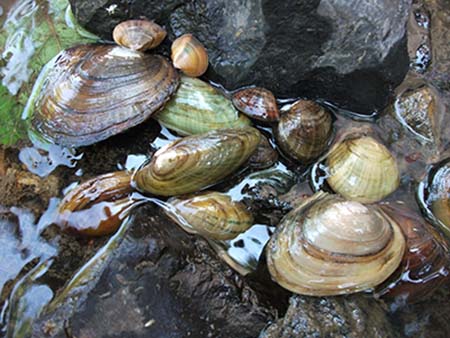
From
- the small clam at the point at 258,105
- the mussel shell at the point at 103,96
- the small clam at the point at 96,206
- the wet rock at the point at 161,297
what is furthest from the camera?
the small clam at the point at 258,105

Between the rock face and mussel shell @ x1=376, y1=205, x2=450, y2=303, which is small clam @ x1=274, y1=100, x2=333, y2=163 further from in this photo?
mussel shell @ x1=376, y1=205, x2=450, y2=303

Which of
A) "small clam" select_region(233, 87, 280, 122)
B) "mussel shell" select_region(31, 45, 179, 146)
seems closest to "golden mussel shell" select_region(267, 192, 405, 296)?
"small clam" select_region(233, 87, 280, 122)

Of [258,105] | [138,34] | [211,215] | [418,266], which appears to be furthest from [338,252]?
[138,34]

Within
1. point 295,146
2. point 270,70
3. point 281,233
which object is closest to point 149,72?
point 270,70

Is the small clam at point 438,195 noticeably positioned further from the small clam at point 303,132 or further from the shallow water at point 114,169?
the small clam at point 303,132

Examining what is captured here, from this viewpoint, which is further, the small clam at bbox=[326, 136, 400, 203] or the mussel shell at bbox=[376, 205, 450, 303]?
the small clam at bbox=[326, 136, 400, 203]

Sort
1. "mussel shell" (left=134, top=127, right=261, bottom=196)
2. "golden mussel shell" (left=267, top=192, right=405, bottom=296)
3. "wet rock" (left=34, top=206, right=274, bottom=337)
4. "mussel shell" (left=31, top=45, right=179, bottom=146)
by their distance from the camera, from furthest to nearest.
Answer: "mussel shell" (left=31, top=45, right=179, bottom=146) < "mussel shell" (left=134, top=127, right=261, bottom=196) < "golden mussel shell" (left=267, top=192, right=405, bottom=296) < "wet rock" (left=34, top=206, right=274, bottom=337)

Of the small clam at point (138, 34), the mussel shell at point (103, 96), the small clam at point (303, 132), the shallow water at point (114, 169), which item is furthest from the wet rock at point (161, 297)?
the small clam at point (138, 34)

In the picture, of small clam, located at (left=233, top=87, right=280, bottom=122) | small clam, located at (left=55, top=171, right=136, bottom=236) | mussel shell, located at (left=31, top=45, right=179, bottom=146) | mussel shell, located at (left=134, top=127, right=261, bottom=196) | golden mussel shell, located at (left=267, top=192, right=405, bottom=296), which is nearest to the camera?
golden mussel shell, located at (left=267, top=192, right=405, bottom=296)
